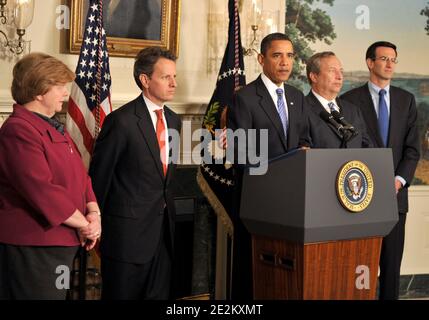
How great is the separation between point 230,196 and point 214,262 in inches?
33.7

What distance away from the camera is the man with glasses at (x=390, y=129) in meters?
4.65

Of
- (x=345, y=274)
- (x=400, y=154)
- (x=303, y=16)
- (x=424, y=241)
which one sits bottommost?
(x=424, y=241)

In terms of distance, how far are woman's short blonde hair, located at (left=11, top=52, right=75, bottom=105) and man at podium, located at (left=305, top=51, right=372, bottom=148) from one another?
1.71 meters

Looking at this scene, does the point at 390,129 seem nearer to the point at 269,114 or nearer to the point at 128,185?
the point at 269,114

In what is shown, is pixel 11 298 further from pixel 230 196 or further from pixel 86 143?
pixel 230 196

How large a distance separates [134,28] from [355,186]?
217 centimetres

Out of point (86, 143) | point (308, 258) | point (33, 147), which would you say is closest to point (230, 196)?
point (86, 143)

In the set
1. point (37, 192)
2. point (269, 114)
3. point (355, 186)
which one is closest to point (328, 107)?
point (269, 114)

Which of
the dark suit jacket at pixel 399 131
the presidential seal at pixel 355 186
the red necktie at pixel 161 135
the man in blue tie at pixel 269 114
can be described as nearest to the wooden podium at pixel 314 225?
Result: the presidential seal at pixel 355 186

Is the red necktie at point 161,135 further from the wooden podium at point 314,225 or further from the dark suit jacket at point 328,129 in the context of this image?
the dark suit jacket at point 328,129

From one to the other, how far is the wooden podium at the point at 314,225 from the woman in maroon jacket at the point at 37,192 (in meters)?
0.99

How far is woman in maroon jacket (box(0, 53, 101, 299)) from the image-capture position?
9.23 feet

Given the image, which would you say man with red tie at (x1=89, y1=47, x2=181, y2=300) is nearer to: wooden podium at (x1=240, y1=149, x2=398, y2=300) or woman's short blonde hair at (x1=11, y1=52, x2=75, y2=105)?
wooden podium at (x1=240, y1=149, x2=398, y2=300)

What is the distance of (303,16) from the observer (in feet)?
19.2
